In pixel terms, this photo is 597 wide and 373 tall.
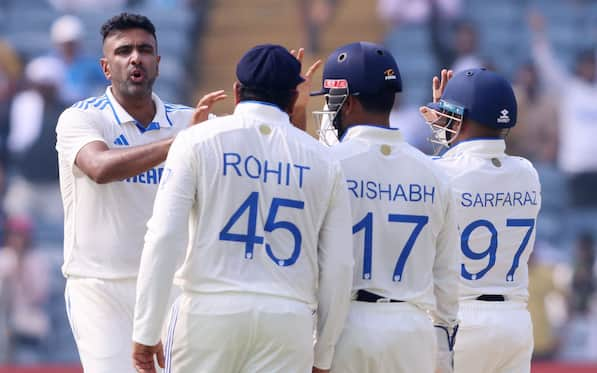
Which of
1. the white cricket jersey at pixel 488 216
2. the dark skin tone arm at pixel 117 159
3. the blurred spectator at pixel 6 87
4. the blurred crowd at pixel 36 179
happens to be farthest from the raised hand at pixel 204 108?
the blurred spectator at pixel 6 87

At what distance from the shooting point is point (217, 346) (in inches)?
175

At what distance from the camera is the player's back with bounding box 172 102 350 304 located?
447 centimetres

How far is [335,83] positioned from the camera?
5.03m

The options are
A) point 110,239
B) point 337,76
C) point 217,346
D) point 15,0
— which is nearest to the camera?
point 217,346

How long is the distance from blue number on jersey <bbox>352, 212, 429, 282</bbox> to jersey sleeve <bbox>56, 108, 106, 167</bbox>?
49.5 inches

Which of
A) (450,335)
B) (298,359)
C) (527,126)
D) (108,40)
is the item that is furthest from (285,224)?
(527,126)

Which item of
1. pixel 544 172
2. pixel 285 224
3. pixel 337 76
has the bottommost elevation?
pixel 544 172

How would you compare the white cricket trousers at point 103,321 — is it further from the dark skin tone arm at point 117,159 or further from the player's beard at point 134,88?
the player's beard at point 134,88

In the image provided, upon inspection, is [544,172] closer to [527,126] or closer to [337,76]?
[527,126]

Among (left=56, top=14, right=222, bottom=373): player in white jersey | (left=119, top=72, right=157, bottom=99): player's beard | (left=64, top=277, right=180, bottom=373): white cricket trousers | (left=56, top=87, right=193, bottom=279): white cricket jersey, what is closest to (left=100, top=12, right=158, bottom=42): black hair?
(left=56, top=14, right=222, bottom=373): player in white jersey

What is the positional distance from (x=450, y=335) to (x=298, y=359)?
0.84 m

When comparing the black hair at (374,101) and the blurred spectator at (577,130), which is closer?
the black hair at (374,101)

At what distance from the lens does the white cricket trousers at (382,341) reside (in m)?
4.77

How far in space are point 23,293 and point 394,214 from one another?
8249 millimetres
